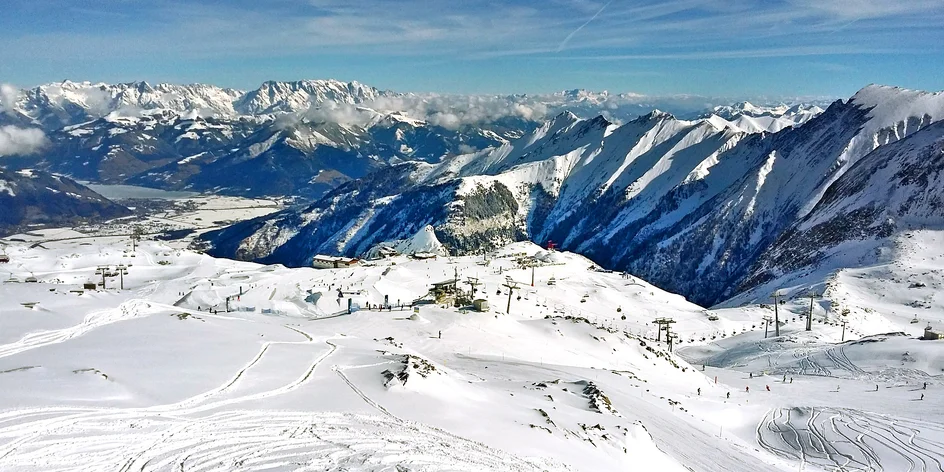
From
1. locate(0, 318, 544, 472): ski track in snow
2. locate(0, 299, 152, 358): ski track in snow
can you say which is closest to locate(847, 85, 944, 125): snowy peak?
locate(0, 299, 152, 358): ski track in snow

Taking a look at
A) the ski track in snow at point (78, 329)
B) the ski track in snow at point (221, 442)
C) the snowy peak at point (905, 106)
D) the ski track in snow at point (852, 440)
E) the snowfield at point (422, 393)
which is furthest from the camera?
the snowy peak at point (905, 106)

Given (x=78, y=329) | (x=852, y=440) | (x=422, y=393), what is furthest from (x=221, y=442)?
(x=852, y=440)

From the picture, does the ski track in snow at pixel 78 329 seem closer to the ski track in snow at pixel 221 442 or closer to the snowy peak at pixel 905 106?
the ski track in snow at pixel 221 442

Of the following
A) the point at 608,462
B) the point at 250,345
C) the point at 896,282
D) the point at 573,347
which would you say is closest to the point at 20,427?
the point at 250,345

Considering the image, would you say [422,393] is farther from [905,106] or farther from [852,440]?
[905,106]

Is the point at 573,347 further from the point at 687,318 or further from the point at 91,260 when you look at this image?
the point at 91,260

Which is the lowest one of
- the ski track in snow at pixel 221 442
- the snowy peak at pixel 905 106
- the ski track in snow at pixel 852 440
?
the ski track in snow at pixel 852 440

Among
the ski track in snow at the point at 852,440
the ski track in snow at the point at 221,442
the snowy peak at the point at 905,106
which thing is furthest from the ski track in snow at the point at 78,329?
the snowy peak at the point at 905,106

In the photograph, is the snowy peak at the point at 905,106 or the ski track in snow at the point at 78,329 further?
the snowy peak at the point at 905,106
